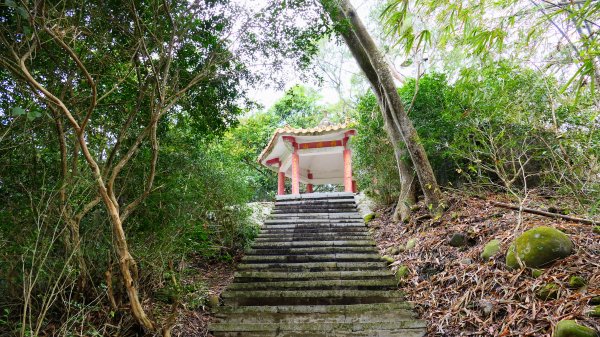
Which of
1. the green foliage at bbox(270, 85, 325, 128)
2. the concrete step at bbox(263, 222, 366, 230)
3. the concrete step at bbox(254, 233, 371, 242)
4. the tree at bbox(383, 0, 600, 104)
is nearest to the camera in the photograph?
the tree at bbox(383, 0, 600, 104)

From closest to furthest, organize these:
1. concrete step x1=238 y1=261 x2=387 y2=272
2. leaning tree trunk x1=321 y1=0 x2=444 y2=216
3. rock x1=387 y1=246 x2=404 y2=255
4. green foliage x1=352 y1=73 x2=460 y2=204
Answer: concrete step x1=238 y1=261 x2=387 y2=272, rock x1=387 y1=246 x2=404 y2=255, leaning tree trunk x1=321 y1=0 x2=444 y2=216, green foliage x1=352 y1=73 x2=460 y2=204

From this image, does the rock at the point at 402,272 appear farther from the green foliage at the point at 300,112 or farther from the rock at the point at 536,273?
the green foliage at the point at 300,112

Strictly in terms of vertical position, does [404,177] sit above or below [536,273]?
above

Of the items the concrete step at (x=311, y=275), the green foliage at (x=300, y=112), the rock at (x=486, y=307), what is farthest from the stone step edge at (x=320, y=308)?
the green foliage at (x=300, y=112)

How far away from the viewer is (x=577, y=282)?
260 cm

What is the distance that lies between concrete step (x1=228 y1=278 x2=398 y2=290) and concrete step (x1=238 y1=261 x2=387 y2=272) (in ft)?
1.44

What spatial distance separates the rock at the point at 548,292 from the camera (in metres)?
2.64

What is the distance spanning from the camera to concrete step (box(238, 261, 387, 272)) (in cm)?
489

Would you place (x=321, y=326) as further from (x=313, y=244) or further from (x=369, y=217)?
(x=369, y=217)

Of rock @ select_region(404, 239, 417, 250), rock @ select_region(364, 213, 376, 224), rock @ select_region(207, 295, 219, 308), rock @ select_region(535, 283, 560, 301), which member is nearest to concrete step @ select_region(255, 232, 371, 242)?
rock @ select_region(404, 239, 417, 250)

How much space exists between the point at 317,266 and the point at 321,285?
23.1 inches

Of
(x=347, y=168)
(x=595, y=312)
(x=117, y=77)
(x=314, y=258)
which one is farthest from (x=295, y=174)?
(x=595, y=312)

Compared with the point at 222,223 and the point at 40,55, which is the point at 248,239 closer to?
the point at 222,223

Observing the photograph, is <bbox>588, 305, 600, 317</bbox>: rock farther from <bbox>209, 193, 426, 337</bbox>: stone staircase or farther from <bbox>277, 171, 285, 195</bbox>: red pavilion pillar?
<bbox>277, 171, 285, 195</bbox>: red pavilion pillar
